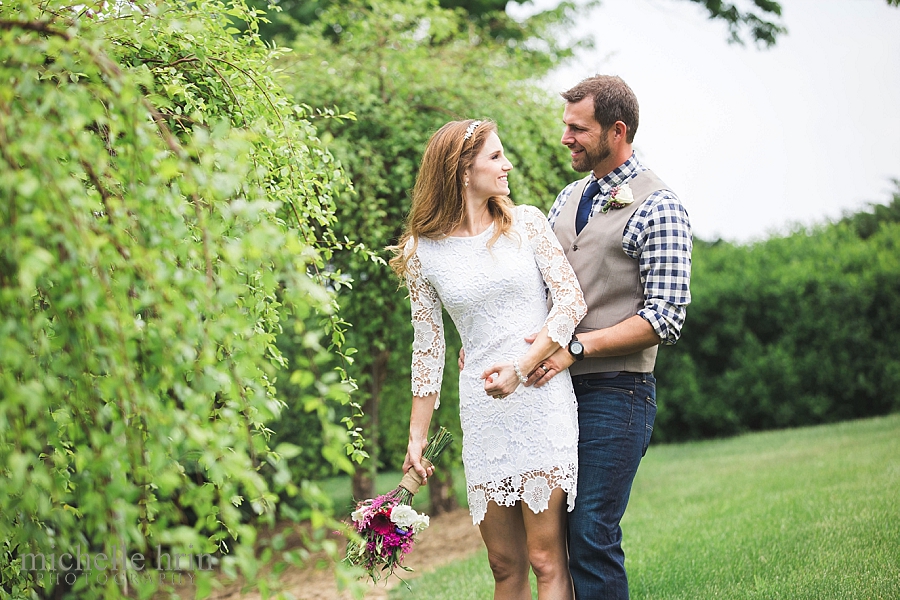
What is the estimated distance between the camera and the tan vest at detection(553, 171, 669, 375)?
262 centimetres

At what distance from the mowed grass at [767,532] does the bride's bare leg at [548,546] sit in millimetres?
1347

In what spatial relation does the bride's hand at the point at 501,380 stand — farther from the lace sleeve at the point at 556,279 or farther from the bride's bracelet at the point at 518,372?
the lace sleeve at the point at 556,279

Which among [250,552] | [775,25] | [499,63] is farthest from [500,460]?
[775,25]

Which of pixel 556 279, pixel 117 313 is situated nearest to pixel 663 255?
pixel 556 279

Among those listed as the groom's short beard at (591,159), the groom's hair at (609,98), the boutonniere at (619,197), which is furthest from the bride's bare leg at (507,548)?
the groom's hair at (609,98)

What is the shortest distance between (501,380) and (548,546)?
22.3 inches

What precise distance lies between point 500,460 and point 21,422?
61.4 inches

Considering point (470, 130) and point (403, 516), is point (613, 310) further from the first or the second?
point (403, 516)

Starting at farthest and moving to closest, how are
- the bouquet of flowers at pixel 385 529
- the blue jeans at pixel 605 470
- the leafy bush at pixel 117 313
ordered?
the bouquet of flowers at pixel 385 529 → the blue jeans at pixel 605 470 → the leafy bush at pixel 117 313

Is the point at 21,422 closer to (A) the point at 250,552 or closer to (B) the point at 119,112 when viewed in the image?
(A) the point at 250,552

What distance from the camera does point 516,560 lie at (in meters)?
2.67

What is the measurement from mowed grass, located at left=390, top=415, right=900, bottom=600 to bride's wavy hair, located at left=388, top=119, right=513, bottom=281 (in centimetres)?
212

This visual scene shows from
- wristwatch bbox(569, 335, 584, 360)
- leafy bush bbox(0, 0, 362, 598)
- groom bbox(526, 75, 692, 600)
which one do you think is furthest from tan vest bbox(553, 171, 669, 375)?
leafy bush bbox(0, 0, 362, 598)

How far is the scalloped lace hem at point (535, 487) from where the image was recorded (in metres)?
2.53
